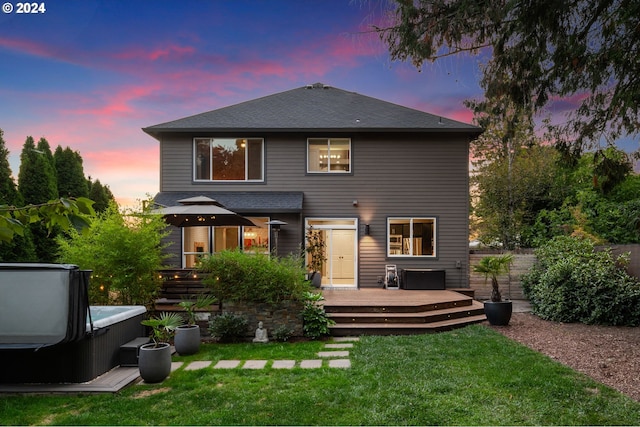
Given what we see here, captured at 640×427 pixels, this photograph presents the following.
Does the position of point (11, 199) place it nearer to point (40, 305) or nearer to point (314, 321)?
point (40, 305)

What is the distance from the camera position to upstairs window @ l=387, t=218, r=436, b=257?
12688 millimetres

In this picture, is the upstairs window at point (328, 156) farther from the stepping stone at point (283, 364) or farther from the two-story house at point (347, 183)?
the stepping stone at point (283, 364)

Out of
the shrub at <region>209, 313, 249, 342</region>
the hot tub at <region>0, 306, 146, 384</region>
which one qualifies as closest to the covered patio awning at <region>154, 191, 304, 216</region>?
the shrub at <region>209, 313, 249, 342</region>

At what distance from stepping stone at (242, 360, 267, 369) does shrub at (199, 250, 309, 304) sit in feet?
5.17

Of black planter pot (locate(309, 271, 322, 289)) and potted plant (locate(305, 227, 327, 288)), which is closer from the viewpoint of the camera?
black planter pot (locate(309, 271, 322, 289))

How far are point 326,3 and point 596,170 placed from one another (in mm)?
5510

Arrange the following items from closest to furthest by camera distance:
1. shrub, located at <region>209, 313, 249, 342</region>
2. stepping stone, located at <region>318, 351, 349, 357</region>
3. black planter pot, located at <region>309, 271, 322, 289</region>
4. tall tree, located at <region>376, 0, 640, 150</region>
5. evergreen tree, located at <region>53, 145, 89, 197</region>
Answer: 1. tall tree, located at <region>376, 0, 640, 150</region>
2. stepping stone, located at <region>318, 351, 349, 357</region>
3. shrub, located at <region>209, 313, 249, 342</region>
4. black planter pot, located at <region>309, 271, 322, 289</region>
5. evergreen tree, located at <region>53, 145, 89, 197</region>

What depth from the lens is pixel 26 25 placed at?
784 centimetres

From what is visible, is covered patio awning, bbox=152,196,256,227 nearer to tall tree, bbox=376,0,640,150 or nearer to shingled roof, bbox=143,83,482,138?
shingled roof, bbox=143,83,482,138

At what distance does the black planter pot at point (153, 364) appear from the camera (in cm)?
545

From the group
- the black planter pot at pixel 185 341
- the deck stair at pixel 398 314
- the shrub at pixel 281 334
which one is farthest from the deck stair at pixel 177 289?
the deck stair at pixel 398 314

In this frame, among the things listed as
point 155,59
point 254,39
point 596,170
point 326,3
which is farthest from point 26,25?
point 596,170

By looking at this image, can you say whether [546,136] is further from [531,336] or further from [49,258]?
[49,258]

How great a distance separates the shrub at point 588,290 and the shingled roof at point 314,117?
4203 mm
